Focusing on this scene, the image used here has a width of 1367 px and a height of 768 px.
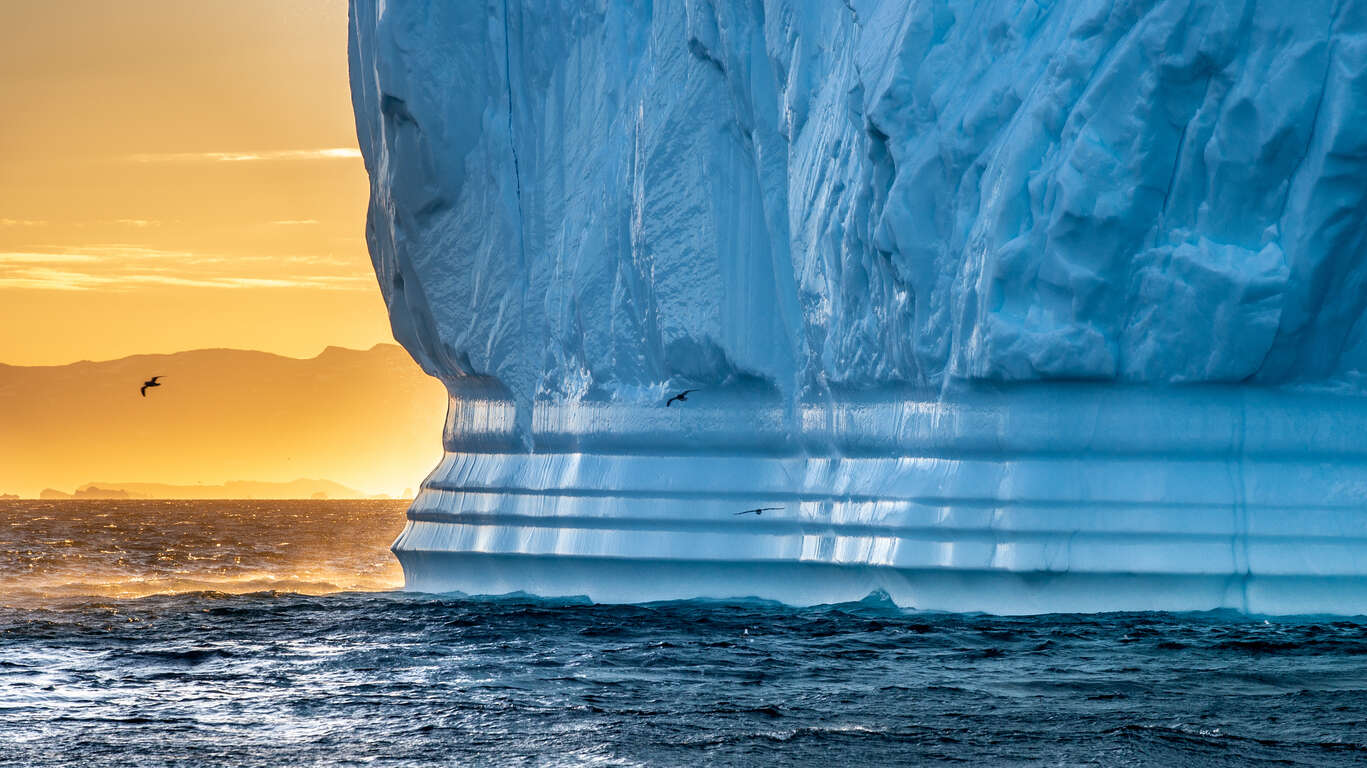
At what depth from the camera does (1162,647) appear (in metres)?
9.82

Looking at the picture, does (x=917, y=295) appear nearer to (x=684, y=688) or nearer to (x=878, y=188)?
(x=878, y=188)

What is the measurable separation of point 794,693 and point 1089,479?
2767 mm

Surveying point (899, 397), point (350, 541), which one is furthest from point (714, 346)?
point (350, 541)

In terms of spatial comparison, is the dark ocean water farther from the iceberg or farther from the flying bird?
the flying bird

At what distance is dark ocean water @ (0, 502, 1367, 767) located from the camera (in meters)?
7.55

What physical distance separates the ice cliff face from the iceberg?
24 mm

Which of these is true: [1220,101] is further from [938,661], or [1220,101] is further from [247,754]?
[247,754]

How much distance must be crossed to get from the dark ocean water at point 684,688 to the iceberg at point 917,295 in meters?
0.47

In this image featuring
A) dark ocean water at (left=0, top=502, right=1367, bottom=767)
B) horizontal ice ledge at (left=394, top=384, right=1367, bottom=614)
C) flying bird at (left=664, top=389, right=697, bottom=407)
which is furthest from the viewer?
flying bird at (left=664, top=389, right=697, bottom=407)

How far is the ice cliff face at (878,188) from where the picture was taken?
34.9 feet

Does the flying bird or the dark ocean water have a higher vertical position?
the flying bird

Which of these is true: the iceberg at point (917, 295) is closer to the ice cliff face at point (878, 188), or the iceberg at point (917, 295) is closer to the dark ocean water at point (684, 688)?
the ice cliff face at point (878, 188)

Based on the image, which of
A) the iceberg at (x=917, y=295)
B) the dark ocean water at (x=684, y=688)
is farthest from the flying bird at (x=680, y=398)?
the dark ocean water at (x=684, y=688)

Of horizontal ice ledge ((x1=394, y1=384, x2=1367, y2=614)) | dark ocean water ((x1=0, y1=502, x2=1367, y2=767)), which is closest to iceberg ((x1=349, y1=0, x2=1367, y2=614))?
horizontal ice ledge ((x1=394, y1=384, x2=1367, y2=614))
